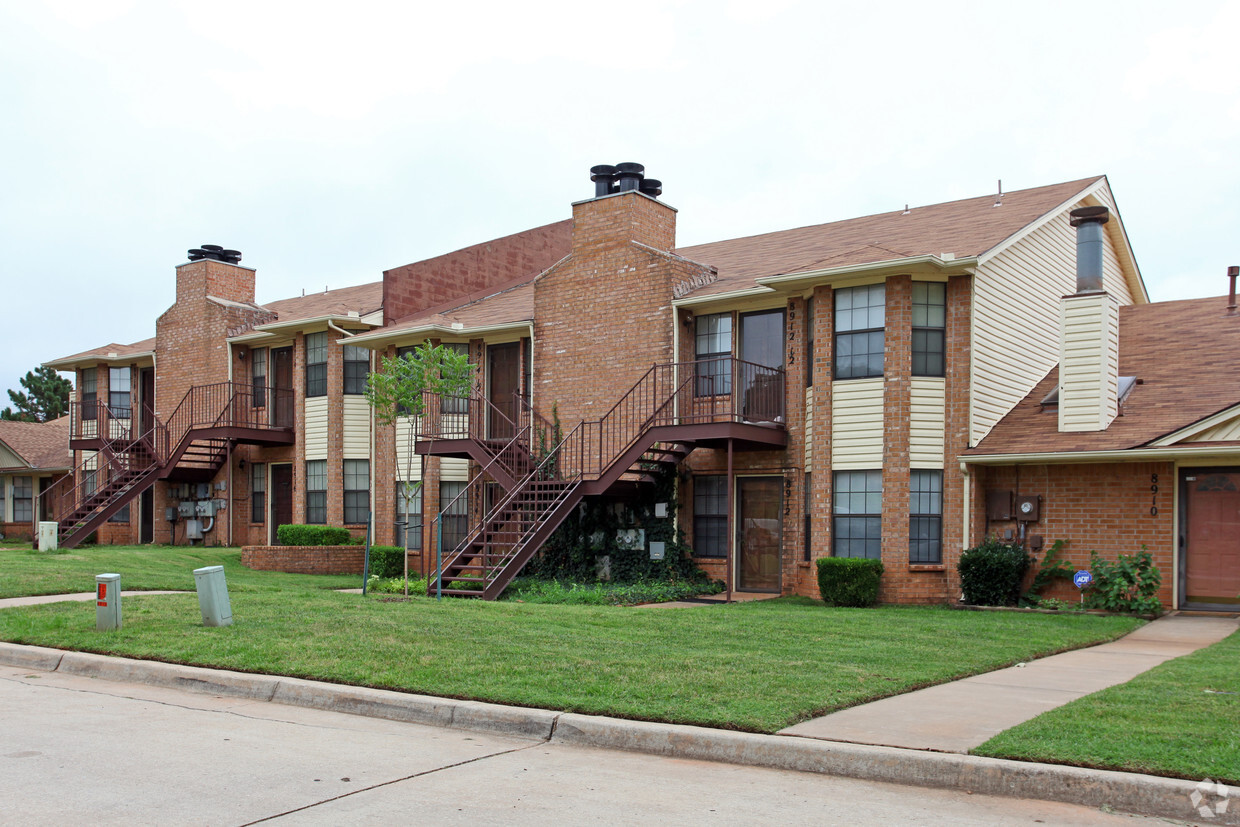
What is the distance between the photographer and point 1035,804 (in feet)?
19.8

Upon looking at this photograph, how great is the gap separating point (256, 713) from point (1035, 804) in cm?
582

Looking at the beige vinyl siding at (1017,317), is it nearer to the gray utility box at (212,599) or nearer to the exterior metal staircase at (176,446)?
the gray utility box at (212,599)

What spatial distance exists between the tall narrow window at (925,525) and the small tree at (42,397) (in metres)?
48.2

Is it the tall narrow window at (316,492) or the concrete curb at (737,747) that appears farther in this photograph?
the tall narrow window at (316,492)

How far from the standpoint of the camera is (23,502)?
36031mm

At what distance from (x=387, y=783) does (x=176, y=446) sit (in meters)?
24.0

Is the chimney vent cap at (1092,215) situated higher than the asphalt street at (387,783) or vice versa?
the chimney vent cap at (1092,215)

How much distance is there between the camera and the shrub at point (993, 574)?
645 inches

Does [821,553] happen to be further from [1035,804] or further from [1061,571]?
[1035,804]

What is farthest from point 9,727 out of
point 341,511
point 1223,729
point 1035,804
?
point 341,511

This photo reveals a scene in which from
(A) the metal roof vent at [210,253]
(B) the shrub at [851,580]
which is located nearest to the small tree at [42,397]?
(A) the metal roof vent at [210,253]

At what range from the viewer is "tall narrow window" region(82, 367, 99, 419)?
108 feet

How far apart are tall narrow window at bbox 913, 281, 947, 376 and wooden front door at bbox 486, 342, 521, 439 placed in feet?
29.4

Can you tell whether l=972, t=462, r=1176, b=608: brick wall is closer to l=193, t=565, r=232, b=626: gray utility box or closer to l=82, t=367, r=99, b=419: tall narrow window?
l=193, t=565, r=232, b=626: gray utility box
